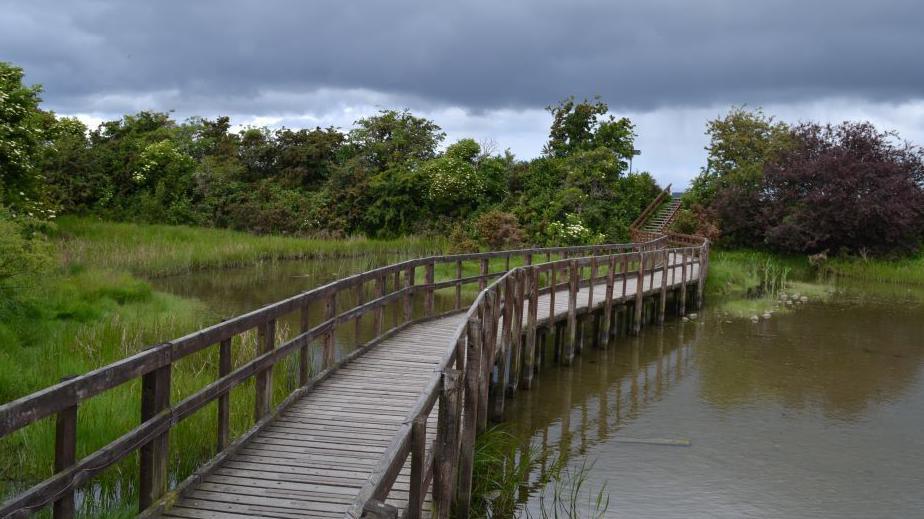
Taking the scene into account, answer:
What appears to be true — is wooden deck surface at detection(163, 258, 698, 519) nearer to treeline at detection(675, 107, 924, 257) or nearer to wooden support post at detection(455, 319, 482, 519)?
wooden support post at detection(455, 319, 482, 519)

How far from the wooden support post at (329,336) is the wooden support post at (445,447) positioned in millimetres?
3673

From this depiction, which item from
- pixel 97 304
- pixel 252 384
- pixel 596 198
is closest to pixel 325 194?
pixel 596 198

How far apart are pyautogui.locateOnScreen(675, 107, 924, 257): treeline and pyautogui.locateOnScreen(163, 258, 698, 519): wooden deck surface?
27837 millimetres

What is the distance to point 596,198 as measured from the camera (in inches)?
1455

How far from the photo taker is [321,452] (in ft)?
23.4

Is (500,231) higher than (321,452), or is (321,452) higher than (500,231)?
(500,231)

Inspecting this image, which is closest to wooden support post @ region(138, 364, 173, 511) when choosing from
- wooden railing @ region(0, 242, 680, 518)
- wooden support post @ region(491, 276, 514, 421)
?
wooden railing @ region(0, 242, 680, 518)

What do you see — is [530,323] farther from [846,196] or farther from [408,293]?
[846,196]

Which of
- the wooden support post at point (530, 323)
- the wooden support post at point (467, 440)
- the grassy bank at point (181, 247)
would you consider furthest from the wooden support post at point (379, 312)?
the grassy bank at point (181, 247)

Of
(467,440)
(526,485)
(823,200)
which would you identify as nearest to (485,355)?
(526,485)

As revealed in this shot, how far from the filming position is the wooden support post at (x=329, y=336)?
387 inches

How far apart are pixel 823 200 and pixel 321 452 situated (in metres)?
31.6

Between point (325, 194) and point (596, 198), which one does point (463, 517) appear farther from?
point (325, 194)

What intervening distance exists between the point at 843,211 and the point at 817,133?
15.8 feet
